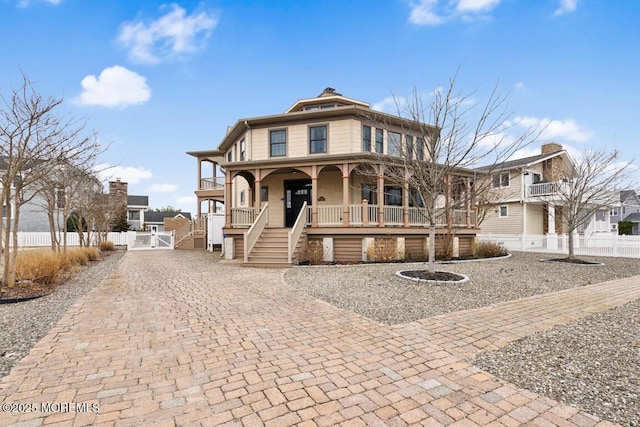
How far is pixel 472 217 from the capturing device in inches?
634

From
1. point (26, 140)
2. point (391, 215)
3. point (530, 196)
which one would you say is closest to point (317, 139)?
point (391, 215)

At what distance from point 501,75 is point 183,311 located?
9.86 m

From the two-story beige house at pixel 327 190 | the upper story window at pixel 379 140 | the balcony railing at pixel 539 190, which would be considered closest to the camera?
the two-story beige house at pixel 327 190

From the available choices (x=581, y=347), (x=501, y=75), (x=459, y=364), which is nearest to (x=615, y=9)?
(x=501, y=75)

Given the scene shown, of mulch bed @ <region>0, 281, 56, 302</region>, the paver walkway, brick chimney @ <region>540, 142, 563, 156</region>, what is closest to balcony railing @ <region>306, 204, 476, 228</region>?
the paver walkway

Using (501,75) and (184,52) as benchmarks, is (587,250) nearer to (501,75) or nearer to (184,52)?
(501,75)

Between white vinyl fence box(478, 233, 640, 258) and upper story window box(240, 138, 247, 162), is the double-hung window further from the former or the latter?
white vinyl fence box(478, 233, 640, 258)

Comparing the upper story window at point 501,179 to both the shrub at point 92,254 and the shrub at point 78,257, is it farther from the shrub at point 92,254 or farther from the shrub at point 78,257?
the shrub at point 92,254

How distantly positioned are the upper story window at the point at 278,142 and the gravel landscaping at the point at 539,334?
24.6 ft

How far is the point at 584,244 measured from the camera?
17453 mm

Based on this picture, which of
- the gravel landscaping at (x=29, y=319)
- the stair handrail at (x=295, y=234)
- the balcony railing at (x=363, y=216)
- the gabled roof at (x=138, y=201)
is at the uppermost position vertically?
the gabled roof at (x=138, y=201)

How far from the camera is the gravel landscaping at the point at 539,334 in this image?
298 centimetres

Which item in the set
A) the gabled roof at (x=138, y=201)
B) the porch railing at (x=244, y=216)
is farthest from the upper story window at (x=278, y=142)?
the gabled roof at (x=138, y=201)

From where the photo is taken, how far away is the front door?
16.2 m
